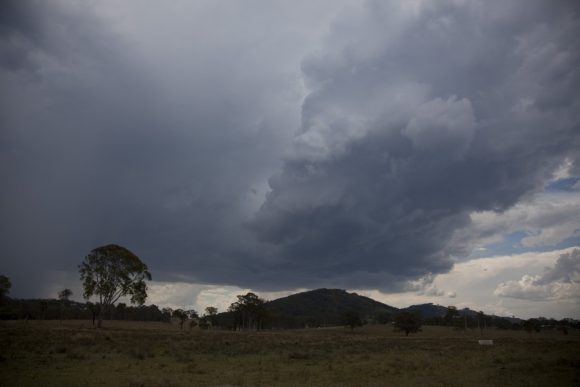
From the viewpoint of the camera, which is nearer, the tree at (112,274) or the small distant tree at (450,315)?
the tree at (112,274)

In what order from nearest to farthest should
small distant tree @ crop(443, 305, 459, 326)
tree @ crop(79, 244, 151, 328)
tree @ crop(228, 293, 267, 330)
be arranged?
tree @ crop(79, 244, 151, 328)
tree @ crop(228, 293, 267, 330)
small distant tree @ crop(443, 305, 459, 326)

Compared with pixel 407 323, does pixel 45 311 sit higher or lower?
higher

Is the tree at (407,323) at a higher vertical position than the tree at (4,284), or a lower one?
lower

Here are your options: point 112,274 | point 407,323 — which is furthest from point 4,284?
point 407,323

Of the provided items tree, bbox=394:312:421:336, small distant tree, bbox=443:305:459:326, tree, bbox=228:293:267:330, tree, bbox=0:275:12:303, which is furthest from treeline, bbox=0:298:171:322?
small distant tree, bbox=443:305:459:326

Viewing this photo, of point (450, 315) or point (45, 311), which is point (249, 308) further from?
point (450, 315)

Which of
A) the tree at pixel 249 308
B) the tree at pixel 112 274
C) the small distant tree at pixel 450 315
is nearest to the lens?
the tree at pixel 112 274

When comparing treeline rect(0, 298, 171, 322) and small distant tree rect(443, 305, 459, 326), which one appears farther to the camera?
small distant tree rect(443, 305, 459, 326)

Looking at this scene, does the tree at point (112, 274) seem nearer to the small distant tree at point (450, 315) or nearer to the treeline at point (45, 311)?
the treeline at point (45, 311)

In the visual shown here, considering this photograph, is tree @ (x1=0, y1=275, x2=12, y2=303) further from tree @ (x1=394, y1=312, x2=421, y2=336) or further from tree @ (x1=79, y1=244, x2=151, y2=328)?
tree @ (x1=394, y1=312, x2=421, y2=336)

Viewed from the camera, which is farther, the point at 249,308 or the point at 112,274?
the point at 249,308

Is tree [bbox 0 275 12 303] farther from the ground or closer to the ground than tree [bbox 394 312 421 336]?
farther from the ground

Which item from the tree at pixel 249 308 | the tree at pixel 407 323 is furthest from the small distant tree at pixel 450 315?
the tree at pixel 249 308

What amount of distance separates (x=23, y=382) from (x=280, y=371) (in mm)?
14855
